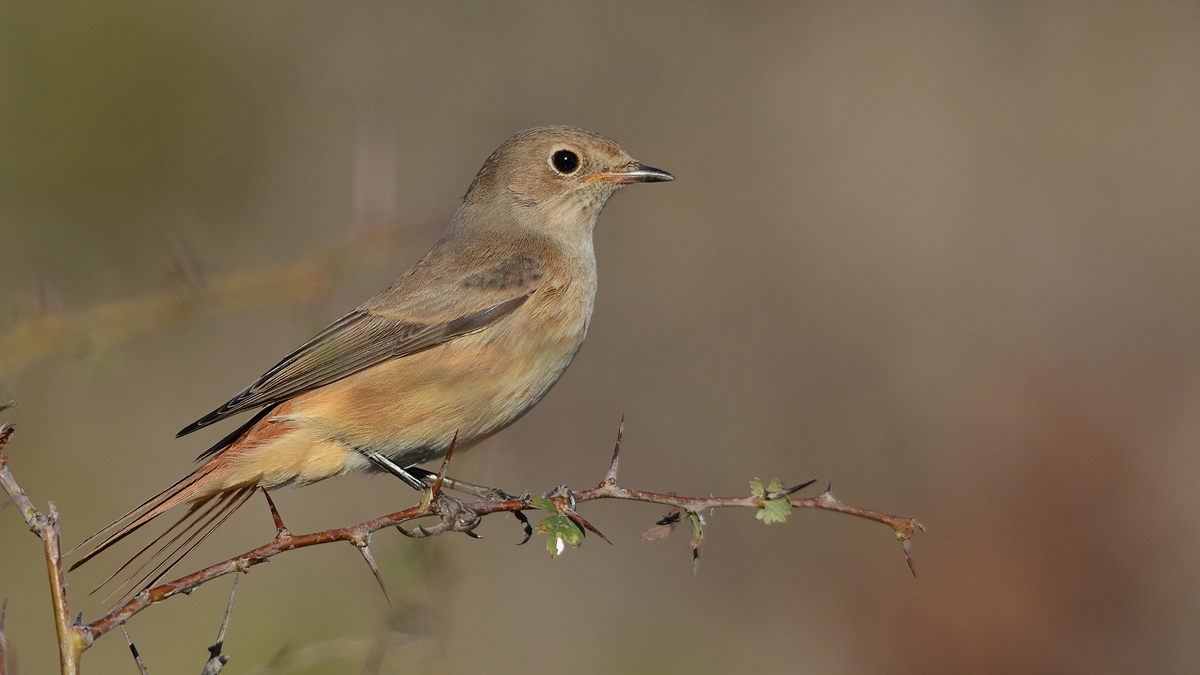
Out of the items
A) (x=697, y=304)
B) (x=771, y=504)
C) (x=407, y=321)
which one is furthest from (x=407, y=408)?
(x=697, y=304)

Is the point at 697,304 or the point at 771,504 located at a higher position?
the point at 697,304

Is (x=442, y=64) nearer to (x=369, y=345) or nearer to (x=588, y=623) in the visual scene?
(x=588, y=623)

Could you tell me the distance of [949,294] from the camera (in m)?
9.33

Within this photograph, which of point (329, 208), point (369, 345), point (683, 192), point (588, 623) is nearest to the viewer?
point (369, 345)

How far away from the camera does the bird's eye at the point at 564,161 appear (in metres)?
5.19

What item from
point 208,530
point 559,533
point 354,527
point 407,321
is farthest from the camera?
point 407,321

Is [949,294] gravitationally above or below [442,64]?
below

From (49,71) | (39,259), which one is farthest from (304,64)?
(39,259)

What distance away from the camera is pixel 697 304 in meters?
9.02

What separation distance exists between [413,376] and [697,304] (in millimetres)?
4965

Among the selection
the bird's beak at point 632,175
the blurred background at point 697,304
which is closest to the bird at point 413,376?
the bird's beak at point 632,175

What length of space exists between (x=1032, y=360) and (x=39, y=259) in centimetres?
703

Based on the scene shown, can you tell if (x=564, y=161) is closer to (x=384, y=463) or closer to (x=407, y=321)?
(x=407, y=321)

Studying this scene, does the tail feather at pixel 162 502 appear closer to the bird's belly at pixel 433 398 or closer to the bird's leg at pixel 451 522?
the bird's belly at pixel 433 398
